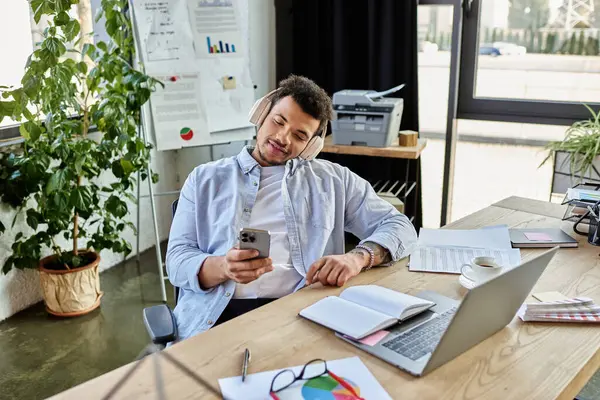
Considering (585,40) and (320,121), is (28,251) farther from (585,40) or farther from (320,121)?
(585,40)

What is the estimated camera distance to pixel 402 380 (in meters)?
1.12

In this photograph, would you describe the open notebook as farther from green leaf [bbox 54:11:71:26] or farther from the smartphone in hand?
green leaf [bbox 54:11:71:26]

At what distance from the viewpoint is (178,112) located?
3.32 meters

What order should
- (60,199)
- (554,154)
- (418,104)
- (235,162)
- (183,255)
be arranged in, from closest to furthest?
(183,255) < (235,162) < (60,199) < (554,154) < (418,104)

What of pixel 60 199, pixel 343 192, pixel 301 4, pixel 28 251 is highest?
pixel 301 4

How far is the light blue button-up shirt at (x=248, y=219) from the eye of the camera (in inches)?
65.9

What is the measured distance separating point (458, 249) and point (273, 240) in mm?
554

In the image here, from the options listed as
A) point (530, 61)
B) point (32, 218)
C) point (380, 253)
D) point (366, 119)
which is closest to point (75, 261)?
point (32, 218)

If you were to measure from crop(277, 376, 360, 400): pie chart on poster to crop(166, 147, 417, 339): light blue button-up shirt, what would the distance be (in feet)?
1.93

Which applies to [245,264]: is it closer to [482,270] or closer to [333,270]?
[333,270]

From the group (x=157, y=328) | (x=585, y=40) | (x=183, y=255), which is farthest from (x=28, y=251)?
(x=585, y=40)

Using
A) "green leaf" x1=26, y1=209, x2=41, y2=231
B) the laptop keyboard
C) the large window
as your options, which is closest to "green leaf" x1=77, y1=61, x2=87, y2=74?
"green leaf" x1=26, y1=209, x2=41, y2=231

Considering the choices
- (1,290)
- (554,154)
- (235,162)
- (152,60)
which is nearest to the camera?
(235,162)

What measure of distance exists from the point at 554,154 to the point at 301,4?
6.20 ft
